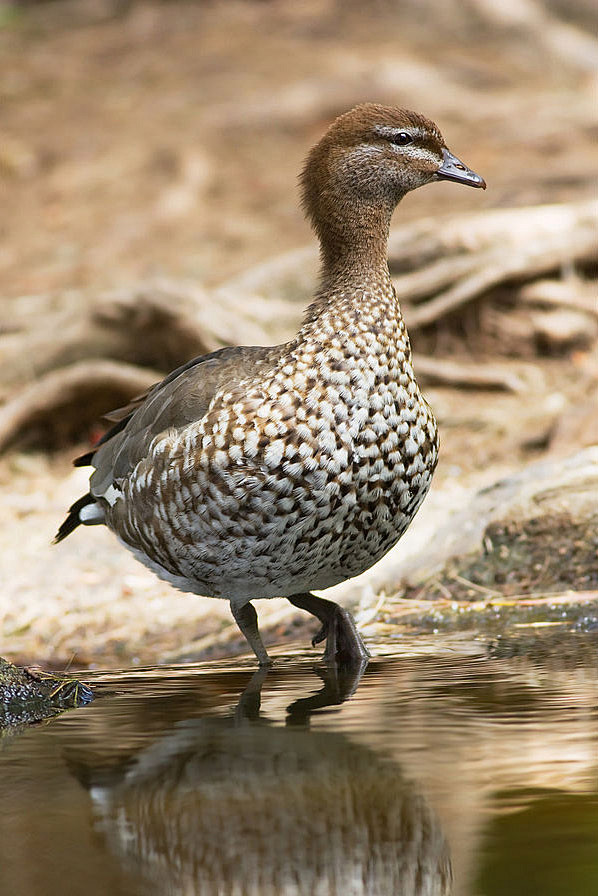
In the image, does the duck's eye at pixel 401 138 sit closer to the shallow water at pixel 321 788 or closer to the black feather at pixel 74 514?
the shallow water at pixel 321 788

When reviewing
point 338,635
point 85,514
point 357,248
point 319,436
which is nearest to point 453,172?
point 357,248

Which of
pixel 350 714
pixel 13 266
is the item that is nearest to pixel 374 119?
pixel 350 714

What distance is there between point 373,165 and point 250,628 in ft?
5.60

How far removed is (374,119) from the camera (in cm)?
472

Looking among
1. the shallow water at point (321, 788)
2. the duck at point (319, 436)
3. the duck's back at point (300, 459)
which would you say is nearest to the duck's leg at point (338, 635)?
the duck at point (319, 436)

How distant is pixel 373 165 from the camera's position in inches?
185

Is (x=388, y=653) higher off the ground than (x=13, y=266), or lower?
lower

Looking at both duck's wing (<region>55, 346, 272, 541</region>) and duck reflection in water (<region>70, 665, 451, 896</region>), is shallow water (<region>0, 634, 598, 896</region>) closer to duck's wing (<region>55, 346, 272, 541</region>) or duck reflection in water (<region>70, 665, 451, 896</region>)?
duck reflection in water (<region>70, 665, 451, 896</region>)

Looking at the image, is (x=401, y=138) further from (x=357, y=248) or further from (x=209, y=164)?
(x=209, y=164)

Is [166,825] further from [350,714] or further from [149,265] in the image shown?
[149,265]

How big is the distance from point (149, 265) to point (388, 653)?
8.31 m

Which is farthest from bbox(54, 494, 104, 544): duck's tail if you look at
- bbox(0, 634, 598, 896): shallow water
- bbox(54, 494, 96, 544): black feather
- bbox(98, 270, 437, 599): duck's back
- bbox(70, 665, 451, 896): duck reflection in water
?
bbox(70, 665, 451, 896): duck reflection in water

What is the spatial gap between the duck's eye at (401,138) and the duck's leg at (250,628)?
174cm

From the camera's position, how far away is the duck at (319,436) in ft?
14.0
